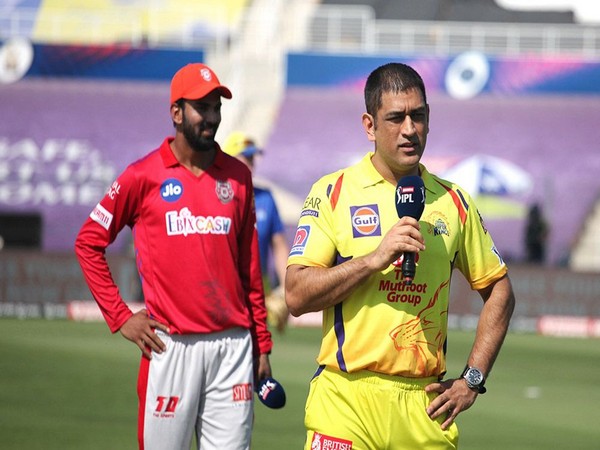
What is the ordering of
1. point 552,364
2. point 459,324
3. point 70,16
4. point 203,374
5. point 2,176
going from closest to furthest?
point 203,374 → point 552,364 → point 459,324 → point 2,176 → point 70,16

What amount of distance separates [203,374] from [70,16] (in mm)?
35624

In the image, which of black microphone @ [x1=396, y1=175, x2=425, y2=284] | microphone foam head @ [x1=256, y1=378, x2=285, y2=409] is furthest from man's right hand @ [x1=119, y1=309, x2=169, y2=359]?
black microphone @ [x1=396, y1=175, x2=425, y2=284]

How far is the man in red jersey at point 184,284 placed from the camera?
20.4 feet

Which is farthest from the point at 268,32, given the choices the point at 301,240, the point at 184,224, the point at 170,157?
the point at 301,240

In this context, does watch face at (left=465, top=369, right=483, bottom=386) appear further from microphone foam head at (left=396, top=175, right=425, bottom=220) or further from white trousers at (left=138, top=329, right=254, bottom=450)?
white trousers at (left=138, top=329, right=254, bottom=450)

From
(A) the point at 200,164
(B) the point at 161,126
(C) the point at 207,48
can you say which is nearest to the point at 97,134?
(B) the point at 161,126

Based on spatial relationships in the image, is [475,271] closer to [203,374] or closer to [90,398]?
[203,374]

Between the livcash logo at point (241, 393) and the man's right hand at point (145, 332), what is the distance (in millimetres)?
409

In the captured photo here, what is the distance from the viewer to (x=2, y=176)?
114 ft

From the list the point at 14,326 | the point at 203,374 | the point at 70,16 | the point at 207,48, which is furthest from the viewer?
the point at 70,16

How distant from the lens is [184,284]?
6211 mm

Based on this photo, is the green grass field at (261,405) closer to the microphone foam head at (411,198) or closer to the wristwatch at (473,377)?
the wristwatch at (473,377)

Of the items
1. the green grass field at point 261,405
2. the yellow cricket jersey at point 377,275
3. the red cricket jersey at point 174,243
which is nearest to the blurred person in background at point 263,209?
the green grass field at point 261,405

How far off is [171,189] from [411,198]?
6.57 feet
